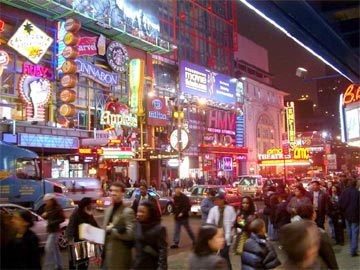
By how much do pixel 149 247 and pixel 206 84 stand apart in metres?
46.7

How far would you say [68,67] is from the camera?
30000 millimetres

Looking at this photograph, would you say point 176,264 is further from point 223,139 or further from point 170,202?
point 223,139

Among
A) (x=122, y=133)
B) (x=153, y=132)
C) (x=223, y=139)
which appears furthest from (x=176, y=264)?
(x=223, y=139)

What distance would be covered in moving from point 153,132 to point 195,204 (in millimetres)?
19919

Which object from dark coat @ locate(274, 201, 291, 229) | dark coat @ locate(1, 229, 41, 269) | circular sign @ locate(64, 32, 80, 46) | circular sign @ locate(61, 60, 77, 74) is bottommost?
dark coat @ locate(274, 201, 291, 229)

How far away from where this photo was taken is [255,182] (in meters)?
32.0

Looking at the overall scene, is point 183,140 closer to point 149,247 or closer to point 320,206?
point 320,206

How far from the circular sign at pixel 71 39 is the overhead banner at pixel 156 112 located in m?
10.2

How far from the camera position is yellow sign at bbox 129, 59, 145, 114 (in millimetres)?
35978

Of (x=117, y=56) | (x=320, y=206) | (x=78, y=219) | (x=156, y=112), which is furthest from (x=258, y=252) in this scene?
(x=156, y=112)

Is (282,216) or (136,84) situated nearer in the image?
(282,216)

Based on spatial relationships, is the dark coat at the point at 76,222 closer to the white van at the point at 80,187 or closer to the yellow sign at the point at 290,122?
the white van at the point at 80,187

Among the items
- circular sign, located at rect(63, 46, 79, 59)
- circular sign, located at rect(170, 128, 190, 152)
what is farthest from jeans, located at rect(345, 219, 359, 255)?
circular sign, located at rect(63, 46, 79, 59)

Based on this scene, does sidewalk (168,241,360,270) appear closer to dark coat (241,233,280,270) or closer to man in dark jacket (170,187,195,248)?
man in dark jacket (170,187,195,248)
